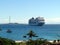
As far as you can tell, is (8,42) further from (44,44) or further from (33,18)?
(33,18)

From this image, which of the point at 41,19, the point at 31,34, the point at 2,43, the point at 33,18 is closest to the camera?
the point at 2,43

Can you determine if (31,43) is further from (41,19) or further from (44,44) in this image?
(41,19)

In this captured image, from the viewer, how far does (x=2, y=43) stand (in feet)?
115

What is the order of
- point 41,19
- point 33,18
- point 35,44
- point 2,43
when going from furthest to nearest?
point 33,18 < point 41,19 < point 35,44 < point 2,43

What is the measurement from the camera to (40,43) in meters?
37.8

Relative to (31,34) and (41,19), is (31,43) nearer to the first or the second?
(31,34)

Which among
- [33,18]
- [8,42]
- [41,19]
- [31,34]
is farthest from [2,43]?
[33,18]

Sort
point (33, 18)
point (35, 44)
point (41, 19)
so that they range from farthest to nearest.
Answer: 1. point (33, 18)
2. point (41, 19)
3. point (35, 44)

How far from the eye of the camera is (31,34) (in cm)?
6462

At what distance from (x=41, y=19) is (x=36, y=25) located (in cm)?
1273

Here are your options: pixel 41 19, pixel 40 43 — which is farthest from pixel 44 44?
pixel 41 19

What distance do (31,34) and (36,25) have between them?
133 m

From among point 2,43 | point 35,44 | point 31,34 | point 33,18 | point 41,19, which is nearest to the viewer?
point 2,43

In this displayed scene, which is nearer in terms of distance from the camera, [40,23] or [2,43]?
[2,43]
